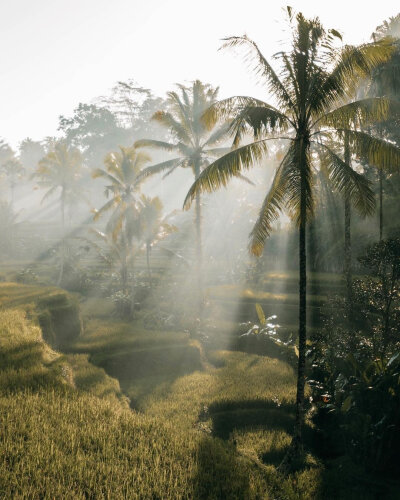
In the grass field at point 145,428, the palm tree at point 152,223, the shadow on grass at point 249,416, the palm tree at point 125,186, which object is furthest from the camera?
the palm tree at point 152,223

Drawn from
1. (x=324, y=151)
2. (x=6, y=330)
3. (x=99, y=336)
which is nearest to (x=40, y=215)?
(x=99, y=336)

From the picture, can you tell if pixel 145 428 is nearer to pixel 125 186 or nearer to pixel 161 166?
pixel 161 166

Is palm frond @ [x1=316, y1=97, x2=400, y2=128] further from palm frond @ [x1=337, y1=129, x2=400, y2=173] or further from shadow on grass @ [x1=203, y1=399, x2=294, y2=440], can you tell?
shadow on grass @ [x1=203, y1=399, x2=294, y2=440]

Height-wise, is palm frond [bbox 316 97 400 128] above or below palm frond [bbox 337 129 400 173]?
above

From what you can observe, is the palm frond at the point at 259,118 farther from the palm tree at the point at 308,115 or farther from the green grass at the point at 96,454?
the green grass at the point at 96,454

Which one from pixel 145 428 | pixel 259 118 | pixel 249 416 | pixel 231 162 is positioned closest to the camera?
pixel 145 428

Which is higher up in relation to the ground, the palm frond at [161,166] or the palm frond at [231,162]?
the palm frond at [161,166]

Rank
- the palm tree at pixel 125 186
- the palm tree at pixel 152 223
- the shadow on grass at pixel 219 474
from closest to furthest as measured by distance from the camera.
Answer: the shadow on grass at pixel 219 474 → the palm tree at pixel 125 186 → the palm tree at pixel 152 223

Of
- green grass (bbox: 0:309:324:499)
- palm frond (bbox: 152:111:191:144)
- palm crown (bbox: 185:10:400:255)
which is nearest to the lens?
green grass (bbox: 0:309:324:499)

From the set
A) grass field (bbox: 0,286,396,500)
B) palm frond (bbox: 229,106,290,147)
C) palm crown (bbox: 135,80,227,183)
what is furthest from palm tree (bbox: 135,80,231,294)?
palm frond (bbox: 229,106,290,147)

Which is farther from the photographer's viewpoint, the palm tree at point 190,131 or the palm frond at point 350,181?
the palm tree at point 190,131

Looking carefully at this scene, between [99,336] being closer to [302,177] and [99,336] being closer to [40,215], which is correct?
[302,177]

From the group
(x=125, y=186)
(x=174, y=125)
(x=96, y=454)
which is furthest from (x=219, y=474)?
(x=125, y=186)

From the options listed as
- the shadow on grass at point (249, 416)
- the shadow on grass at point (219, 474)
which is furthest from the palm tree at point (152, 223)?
the shadow on grass at point (219, 474)
